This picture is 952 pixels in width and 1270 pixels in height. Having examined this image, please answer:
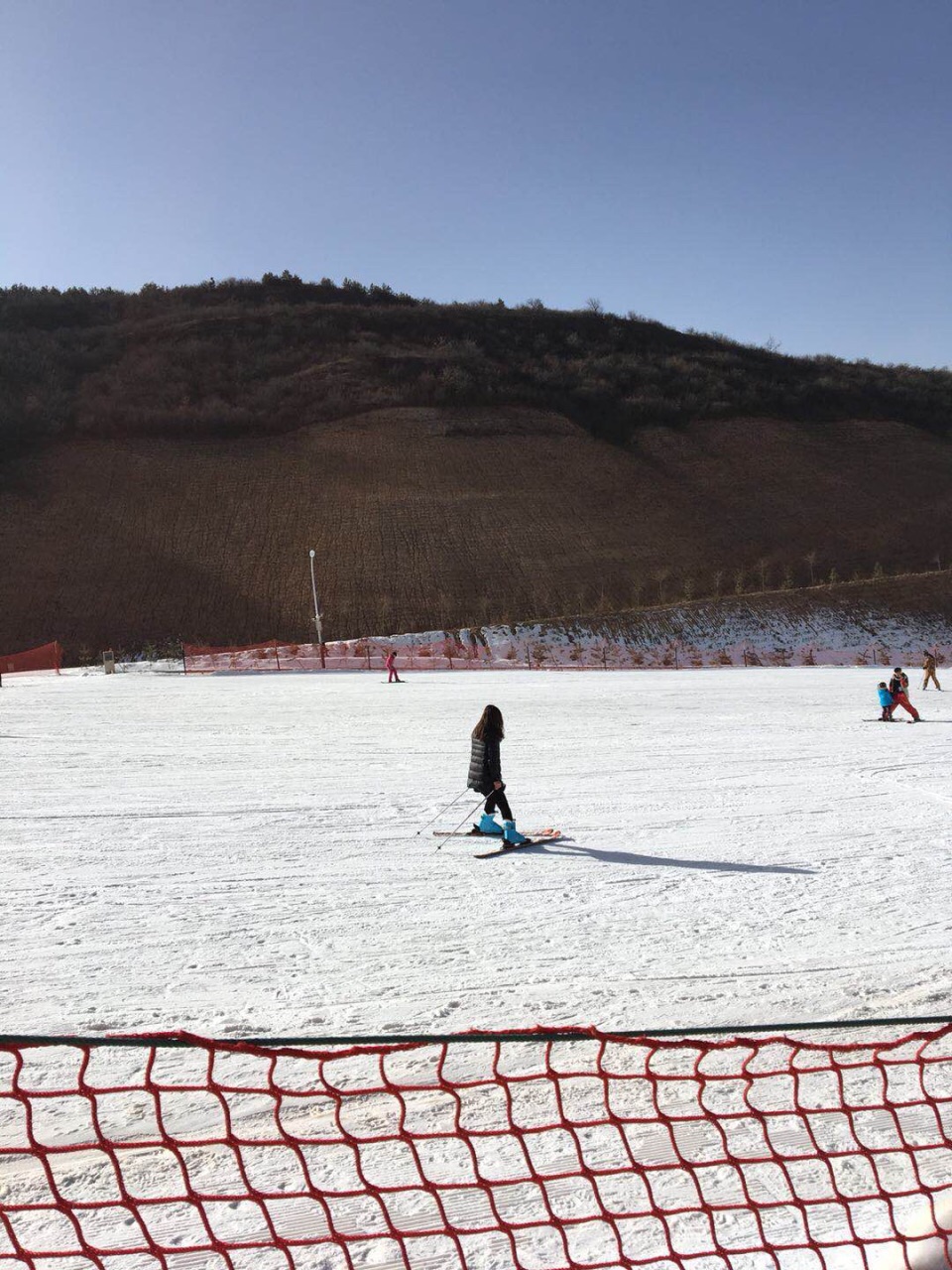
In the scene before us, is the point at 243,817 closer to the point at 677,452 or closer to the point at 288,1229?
the point at 288,1229

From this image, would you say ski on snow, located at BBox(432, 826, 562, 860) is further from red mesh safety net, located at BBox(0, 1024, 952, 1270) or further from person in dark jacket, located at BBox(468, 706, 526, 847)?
red mesh safety net, located at BBox(0, 1024, 952, 1270)

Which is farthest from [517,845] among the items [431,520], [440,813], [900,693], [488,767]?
[431,520]

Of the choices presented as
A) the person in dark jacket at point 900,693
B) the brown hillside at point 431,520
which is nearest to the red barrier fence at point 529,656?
the brown hillside at point 431,520

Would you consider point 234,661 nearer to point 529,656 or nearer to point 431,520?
point 529,656

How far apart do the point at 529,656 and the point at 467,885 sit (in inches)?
1100

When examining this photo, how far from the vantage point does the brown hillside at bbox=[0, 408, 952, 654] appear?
54.5 metres

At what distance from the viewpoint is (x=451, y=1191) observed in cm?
379

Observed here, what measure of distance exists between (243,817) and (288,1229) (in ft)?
22.4

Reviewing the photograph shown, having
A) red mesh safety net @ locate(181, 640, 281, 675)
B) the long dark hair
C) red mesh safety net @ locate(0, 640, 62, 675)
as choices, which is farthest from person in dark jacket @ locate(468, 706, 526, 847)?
red mesh safety net @ locate(0, 640, 62, 675)

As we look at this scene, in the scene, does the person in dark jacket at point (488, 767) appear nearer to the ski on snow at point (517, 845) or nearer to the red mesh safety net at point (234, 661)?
the ski on snow at point (517, 845)

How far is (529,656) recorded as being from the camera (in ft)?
116

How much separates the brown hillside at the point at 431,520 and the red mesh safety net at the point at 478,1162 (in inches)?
1865

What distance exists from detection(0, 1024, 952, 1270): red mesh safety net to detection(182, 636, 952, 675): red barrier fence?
97.0ft

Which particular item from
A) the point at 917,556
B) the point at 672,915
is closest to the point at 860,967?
the point at 672,915
